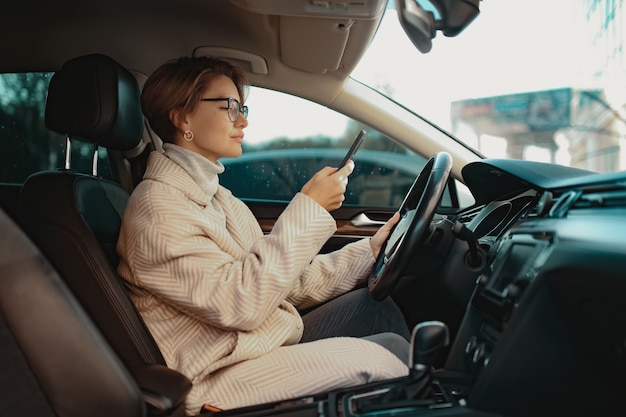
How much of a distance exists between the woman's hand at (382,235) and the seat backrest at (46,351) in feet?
3.16

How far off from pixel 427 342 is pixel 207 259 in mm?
530

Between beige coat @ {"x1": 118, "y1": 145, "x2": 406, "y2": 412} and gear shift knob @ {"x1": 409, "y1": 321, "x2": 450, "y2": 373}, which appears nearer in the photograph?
gear shift knob @ {"x1": 409, "y1": 321, "x2": 450, "y2": 373}

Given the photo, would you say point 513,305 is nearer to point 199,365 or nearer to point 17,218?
point 199,365

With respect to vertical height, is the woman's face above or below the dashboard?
above

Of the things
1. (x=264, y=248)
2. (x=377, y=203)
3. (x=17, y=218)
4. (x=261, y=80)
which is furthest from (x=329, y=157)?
(x=17, y=218)

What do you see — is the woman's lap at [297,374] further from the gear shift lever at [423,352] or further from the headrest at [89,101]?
the headrest at [89,101]

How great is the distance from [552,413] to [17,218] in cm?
121

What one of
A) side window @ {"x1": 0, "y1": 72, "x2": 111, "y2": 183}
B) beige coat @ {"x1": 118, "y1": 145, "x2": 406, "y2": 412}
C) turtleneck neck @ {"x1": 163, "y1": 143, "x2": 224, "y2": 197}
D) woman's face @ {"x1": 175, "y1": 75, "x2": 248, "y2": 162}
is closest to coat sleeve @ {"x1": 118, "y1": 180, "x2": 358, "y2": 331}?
beige coat @ {"x1": 118, "y1": 145, "x2": 406, "y2": 412}

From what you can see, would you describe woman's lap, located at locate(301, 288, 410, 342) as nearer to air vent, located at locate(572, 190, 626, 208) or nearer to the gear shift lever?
the gear shift lever

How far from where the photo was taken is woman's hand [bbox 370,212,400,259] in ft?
6.16

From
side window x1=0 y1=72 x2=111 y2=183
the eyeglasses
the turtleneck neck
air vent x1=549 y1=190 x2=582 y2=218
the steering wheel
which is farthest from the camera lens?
side window x1=0 y1=72 x2=111 y2=183

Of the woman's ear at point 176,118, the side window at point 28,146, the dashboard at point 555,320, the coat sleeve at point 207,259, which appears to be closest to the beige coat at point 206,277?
the coat sleeve at point 207,259

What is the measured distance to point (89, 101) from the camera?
1.56 metres

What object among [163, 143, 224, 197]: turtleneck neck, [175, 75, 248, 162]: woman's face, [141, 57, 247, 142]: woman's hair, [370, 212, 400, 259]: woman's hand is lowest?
[370, 212, 400, 259]: woman's hand
